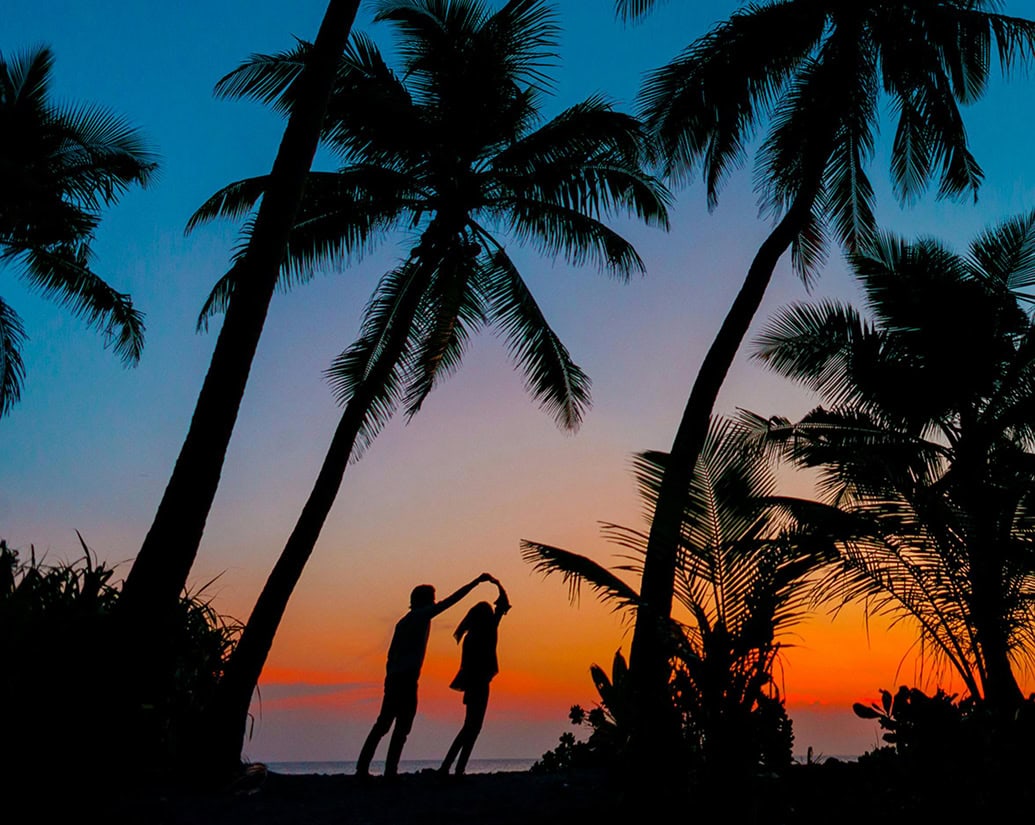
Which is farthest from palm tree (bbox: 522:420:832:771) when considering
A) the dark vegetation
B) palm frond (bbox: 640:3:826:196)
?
palm frond (bbox: 640:3:826:196)

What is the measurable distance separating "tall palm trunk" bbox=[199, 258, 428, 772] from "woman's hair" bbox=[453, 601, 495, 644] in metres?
2.39

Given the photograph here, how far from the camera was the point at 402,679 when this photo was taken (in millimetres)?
7633

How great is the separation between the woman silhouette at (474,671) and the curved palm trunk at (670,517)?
1.27 m

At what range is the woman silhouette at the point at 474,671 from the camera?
777 centimetres

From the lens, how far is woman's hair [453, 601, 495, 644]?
8.00 m

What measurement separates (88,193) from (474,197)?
7487mm

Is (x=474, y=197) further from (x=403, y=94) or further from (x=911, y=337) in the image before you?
(x=911, y=337)

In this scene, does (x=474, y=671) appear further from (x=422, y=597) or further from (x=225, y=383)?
(x=225, y=383)

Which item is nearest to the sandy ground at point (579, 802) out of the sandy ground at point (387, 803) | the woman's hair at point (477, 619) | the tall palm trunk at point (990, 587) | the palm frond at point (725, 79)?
the sandy ground at point (387, 803)

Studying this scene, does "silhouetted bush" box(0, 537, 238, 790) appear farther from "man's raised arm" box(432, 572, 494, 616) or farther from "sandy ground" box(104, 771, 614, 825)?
"man's raised arm" box(432, 572, 494, 616)

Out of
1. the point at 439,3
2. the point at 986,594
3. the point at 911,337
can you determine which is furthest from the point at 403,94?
the point at 986,594

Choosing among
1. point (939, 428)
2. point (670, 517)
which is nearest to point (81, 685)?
point (670, 517)

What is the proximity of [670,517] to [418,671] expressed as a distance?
2.59m

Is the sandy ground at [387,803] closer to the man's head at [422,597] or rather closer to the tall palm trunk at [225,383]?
the man's head at [422,597]
